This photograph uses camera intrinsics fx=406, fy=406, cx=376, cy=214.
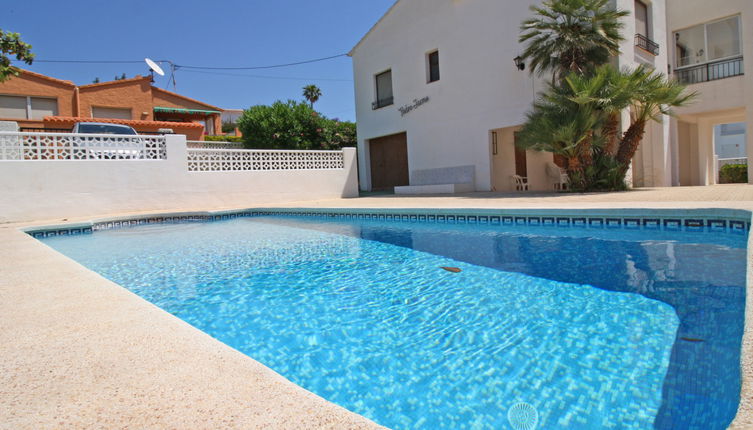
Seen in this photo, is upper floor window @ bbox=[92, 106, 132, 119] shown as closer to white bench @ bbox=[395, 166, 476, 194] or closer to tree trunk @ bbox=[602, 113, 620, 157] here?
white bench @ bbox=[395, 166, 476, 194]

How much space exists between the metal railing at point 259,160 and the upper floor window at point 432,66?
448 cm

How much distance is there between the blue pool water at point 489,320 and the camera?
1.84m

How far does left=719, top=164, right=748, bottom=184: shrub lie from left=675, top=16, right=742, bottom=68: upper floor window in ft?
22.6

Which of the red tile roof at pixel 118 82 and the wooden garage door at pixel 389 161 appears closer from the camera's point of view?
the wooden garage door at pixel 389 161

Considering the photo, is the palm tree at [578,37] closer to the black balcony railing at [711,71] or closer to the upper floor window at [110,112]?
the black balcony railing at [711,71]

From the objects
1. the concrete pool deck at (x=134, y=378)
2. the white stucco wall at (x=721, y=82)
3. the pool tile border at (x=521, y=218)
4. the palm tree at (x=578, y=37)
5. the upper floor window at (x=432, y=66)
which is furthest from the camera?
the upper floor window at (x=432, y=66)

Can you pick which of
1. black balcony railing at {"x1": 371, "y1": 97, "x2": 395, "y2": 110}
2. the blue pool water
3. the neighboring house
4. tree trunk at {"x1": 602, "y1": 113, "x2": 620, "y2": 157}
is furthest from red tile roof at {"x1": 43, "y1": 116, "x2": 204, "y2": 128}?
tree trunk at {"x1": 602, "y1": 113, "x2": 620, "y2": 157}

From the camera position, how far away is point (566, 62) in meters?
10.5

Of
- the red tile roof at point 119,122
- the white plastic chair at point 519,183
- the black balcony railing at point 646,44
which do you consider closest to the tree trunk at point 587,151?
the white plastic chair at point 519,183

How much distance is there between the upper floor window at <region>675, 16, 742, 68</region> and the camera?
12.9 metres

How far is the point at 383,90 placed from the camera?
17.5 metres

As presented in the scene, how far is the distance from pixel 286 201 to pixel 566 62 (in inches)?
362

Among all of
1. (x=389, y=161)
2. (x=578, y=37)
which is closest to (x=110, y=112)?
(x=389, y=161)

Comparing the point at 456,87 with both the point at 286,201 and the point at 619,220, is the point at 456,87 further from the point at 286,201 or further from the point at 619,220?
the point at 619,220
